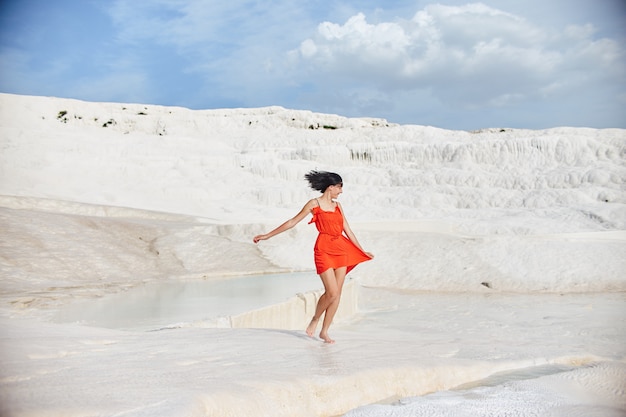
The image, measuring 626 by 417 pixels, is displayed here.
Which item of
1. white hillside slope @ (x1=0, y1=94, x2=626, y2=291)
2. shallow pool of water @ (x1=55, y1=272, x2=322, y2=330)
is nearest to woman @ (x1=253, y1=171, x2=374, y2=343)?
shallow pool of water @ (x1=55, y1=272, x2=322, y2=330)

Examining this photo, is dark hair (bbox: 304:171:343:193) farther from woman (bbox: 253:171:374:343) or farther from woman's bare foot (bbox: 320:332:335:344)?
woman's bare foot (bbox: 320:332:335:344)

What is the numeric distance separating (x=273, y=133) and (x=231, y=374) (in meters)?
48.1

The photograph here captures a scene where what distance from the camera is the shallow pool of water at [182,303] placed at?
7.93m

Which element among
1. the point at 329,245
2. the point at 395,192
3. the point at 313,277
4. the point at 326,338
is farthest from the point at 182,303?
the point at 395,192

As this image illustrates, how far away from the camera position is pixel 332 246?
536 cm

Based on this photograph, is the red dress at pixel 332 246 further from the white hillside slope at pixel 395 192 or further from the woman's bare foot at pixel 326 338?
the white hillside slope at pixel 395 192

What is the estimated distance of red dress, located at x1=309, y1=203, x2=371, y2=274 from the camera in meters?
5.32

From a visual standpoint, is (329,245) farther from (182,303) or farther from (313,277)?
(313,277)

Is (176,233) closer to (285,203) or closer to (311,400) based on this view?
(285,203)

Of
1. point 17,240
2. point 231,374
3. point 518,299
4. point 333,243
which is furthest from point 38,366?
point 518,299

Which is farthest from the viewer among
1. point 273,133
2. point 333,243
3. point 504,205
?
point 273,133

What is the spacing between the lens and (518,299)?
13.8 m

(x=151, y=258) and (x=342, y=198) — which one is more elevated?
(x=342, y=198)

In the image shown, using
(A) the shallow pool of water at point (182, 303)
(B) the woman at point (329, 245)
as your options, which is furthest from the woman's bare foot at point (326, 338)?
(A) the shallow pool of water at point (182, 303)
